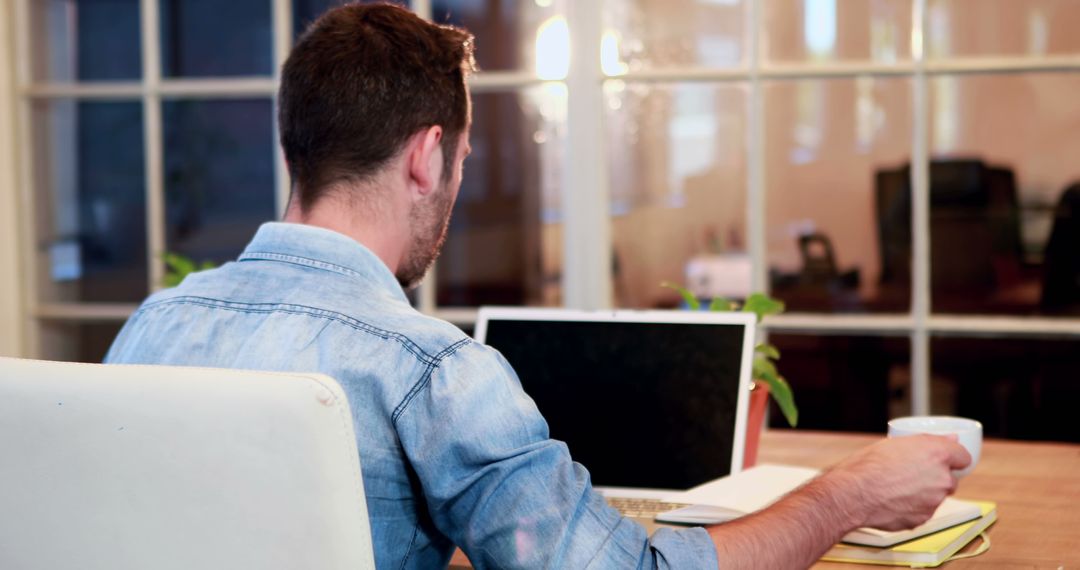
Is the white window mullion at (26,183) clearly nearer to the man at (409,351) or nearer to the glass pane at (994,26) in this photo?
the man at (409,351)

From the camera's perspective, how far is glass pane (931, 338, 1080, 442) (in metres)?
2.63

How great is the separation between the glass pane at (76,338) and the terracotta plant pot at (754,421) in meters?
1.92

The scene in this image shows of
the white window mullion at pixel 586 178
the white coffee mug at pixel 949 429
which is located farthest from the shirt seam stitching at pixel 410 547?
the white window mullion at pixel 586 178

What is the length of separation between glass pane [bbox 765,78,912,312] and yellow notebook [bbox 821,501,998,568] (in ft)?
4.46

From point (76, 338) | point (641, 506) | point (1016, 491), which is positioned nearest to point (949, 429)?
point (1016, 491)

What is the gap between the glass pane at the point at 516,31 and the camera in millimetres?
2756

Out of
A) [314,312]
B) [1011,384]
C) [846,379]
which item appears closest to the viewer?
[314,312]

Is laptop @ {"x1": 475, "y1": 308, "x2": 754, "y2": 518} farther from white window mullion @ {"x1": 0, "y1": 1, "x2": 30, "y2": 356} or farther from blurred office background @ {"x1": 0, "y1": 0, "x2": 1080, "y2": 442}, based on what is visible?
white window mullion @ {"x1": 0, "y1": 1, "x2": 30, "y2": 356}

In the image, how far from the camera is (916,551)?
4.27 ft

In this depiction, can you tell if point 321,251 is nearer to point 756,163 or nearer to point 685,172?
point 756,163

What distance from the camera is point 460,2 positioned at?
292 centimetres

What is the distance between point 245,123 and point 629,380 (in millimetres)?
1685

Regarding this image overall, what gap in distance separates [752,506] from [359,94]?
645 mm

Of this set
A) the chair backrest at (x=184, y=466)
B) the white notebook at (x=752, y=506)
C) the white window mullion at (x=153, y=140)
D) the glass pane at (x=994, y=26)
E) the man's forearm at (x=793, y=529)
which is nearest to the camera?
the chair backrest at (x=184, y=466)
